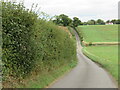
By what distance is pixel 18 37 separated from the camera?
8.29 m

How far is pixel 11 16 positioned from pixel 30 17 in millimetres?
1410

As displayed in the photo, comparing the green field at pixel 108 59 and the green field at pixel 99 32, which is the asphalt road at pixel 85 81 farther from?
the green field at pixel 99 32

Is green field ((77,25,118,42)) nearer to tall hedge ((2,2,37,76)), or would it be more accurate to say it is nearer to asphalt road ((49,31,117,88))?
asphalt road ((49,31,117,88))

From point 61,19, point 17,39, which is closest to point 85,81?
point 17,39

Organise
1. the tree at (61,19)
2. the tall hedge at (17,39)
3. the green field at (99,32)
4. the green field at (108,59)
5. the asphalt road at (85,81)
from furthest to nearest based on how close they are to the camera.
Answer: the green field at (99,32) → the green field at (108,59) → the tree at (61,19) → the asphalt road at (85,81) → the tall hedge at (17,39)

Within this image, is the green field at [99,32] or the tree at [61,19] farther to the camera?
the green field at [99,32]

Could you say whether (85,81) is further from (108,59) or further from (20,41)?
(108,59)

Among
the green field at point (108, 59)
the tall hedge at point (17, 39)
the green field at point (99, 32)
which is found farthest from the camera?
the green field at point (99, 32)

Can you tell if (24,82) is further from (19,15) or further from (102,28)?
(102,28)

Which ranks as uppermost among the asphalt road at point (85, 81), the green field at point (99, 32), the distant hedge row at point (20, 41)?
the distant hedge row at point (20, 41)

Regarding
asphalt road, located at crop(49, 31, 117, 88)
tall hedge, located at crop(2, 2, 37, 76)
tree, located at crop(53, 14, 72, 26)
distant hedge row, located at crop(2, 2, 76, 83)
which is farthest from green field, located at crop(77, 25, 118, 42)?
tall hedge, located at crop(2, 2, 37, 76)

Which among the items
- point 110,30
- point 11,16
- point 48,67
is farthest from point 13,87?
point 110,30

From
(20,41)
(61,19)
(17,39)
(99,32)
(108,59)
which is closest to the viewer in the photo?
(17,39)

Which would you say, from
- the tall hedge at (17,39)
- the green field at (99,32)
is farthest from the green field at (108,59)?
the green field at (99,32)
